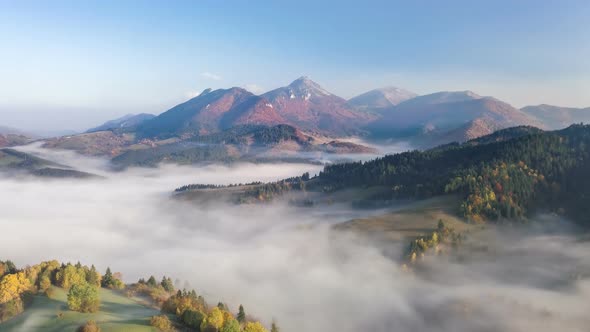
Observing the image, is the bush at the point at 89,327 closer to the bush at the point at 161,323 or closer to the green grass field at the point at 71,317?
the green grass field at the point at 71,317

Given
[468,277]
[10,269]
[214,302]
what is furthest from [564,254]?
[10,269]

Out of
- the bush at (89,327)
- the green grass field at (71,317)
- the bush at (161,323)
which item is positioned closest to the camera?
the bush at (89,327)

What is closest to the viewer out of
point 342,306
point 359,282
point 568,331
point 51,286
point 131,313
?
point 131,313

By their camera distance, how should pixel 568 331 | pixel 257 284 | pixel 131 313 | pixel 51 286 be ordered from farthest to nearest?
1. pixel 257 284
2. pixel 568 331
3. pixel 51 286
4. pixel 131 313

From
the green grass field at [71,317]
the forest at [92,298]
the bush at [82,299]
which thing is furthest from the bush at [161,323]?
the bush at [82,299]

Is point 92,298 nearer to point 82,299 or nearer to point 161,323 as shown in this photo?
point 82,299

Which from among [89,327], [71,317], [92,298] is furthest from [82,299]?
[89,327]

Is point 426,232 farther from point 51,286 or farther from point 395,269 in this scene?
point 51,286
